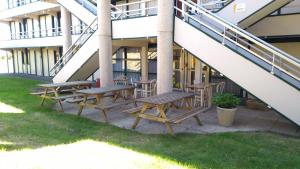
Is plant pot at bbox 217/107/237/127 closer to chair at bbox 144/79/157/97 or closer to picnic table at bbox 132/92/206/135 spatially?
picnic table at bbox 132/92/206/135

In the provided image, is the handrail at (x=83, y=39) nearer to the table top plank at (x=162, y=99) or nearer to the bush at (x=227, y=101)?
the table top plank at (x=162, y=99)

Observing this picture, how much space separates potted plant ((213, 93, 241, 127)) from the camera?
7.27 m

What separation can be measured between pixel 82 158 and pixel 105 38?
5936mm

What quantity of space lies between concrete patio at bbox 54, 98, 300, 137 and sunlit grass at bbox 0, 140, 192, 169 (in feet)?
5.55

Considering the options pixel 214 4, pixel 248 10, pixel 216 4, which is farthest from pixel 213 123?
pixel 216 4

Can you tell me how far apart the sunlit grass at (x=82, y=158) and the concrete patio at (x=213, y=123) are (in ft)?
5.55

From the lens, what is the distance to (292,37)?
9.41m

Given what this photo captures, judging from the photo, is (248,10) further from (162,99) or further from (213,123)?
(162,99)

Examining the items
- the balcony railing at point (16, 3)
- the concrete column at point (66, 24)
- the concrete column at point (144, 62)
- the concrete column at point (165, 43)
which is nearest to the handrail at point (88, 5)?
the concrete column at point (66, 24)

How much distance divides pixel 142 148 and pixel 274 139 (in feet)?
10.9

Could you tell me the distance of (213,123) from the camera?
7.72 m

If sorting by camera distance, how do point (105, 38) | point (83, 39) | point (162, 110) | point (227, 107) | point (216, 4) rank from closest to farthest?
point (162, 110), point (227, 107), point (105, 38), point (216, 4), point (83, 39)

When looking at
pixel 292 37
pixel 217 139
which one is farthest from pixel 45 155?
pixel 292 37

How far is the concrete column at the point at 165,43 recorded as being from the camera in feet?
25.5
